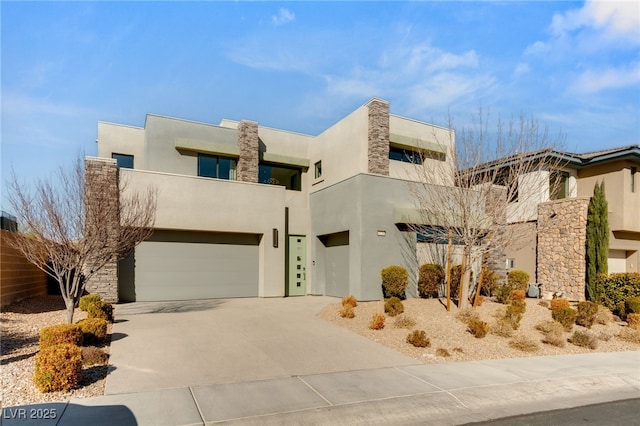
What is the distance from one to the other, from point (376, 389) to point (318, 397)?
1004mm

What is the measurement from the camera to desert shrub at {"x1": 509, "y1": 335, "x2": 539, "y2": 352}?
30.3ft

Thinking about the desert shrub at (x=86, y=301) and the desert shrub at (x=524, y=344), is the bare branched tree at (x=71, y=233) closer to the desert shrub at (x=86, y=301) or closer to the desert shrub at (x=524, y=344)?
the desert shrub at (x=86, y=301)

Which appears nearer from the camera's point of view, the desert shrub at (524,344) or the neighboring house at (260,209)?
the desert shrub at (524,344)

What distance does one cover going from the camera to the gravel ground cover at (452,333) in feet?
29.1

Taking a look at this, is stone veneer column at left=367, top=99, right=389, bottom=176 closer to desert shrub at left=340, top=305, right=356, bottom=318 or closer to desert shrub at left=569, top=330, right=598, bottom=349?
desert shrub at left=340, top=305, right=356, bottom=318

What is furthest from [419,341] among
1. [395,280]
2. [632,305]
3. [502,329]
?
[632,305]

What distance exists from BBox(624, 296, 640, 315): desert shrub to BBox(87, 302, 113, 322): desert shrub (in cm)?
1630

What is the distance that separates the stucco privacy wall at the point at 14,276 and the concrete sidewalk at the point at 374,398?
8330 millimetres

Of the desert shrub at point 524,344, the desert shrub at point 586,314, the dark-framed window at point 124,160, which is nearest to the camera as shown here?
the desert shrub at point 524,344

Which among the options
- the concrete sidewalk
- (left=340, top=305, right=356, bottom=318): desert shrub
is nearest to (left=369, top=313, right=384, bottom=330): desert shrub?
(left=340, top=305, right=356, bottom=318): desert shrub

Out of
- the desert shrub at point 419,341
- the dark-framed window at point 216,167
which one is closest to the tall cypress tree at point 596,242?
the desert shrub at point 419,341

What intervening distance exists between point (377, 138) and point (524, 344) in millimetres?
10814

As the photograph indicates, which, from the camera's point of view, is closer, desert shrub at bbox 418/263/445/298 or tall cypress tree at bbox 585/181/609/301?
desert shrub at bbox 418/263/445/298

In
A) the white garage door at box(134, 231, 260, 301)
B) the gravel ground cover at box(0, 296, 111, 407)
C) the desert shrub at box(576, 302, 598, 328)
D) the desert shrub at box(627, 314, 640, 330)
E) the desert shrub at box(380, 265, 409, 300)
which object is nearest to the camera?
the gravel ground cover at box(0, 296, 111, 407)
